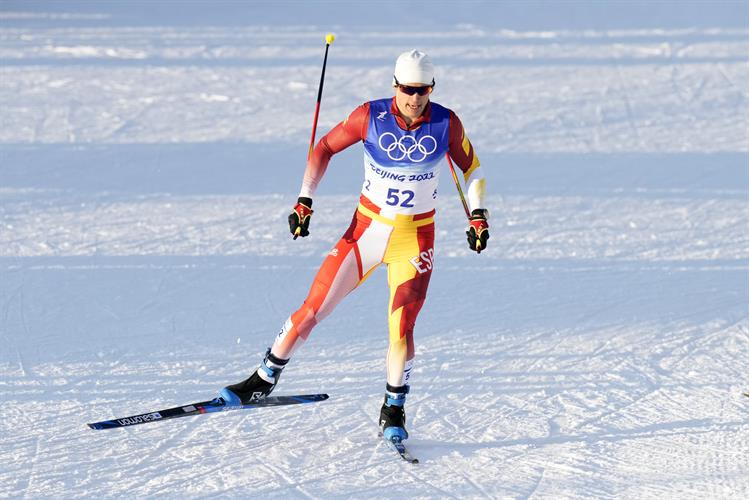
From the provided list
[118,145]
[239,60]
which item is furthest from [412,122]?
[239,60]

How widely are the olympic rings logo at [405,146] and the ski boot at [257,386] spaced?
1.23 metres

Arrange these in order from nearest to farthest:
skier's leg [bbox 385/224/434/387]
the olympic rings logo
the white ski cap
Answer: the white ski cap
the olympic rings logo
skier's leg [bbox 385/224/434/387]

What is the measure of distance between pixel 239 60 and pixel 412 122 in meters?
8.02

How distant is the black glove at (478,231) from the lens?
614 cm

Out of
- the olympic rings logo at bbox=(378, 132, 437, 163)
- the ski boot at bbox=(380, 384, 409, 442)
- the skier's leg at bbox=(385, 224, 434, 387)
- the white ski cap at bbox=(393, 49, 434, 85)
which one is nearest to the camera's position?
the white ski cap at bbox=(393, 49, 434, 85)

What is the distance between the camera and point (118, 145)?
11305 millimetres

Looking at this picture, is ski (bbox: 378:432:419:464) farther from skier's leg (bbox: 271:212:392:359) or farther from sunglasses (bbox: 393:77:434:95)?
sunglasses (bbox: 393:77:434:95)

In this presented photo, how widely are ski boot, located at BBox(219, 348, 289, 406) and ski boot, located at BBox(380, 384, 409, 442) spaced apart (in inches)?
22.5

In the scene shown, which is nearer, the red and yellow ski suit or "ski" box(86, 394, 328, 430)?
the red and yellow ski suit

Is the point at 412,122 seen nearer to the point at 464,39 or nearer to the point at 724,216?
the point at 724,216

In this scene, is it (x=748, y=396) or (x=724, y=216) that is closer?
(x=748, y=396)

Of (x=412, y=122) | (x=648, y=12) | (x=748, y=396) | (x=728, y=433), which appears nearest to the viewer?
(x=412, y=122)

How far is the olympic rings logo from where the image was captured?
609cm

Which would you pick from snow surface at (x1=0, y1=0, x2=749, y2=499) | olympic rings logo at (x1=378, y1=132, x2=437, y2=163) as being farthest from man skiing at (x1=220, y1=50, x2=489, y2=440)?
snow surface at (x1=0, y1=0, x2=749, y2=499)
